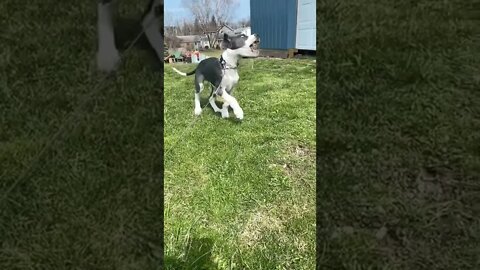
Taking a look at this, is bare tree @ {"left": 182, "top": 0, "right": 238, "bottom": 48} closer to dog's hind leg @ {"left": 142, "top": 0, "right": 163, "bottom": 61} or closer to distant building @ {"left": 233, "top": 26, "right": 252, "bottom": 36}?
distant building @ {"left": 233, "top": 26, "right": 252, "bottom": 36}

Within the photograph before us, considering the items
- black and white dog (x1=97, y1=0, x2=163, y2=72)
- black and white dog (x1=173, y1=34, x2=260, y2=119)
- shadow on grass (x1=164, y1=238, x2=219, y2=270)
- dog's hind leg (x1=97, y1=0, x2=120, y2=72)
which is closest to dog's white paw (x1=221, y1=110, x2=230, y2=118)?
black and white dog (x1=173, y1=34, x2=260, y2=119)

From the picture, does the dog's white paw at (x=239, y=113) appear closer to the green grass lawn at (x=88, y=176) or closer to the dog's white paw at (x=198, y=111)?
the dog's white paw at (x=198, y=111)

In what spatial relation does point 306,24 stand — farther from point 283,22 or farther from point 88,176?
point 88,176

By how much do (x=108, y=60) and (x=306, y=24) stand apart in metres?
1.86

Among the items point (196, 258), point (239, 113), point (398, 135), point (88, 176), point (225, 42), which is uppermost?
point (225, 42)

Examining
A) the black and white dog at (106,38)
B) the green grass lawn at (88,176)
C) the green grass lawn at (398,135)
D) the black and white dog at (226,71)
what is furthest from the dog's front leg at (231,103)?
the black and white dog at (106,38)

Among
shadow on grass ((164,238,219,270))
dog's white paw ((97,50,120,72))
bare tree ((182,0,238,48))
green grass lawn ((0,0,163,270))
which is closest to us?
bare tree ((182,0,238,48))

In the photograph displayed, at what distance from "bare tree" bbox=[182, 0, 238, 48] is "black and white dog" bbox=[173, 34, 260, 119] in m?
0.07

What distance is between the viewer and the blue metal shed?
161 centimetres

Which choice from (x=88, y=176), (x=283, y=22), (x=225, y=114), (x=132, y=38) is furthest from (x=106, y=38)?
(x=283, y=22)

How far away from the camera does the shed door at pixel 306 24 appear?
1.66m

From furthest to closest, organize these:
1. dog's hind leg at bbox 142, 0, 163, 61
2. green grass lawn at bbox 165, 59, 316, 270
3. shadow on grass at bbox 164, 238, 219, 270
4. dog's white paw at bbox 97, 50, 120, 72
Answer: dog's white paw at bbox 97, 50, 120, 72
shadow on grass at bbox 164, 238, 219, 270
green grass lawn at bbox 165, 59, 316, 270
dog's hind leg at bbox 142, 0, 163, 61

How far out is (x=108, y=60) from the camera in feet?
10.7

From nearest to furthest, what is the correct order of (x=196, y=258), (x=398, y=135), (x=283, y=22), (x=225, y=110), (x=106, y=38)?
(x=283, y=22) < (x=225, y=110) < (x=196, y=258) < (x=398, y=135) < (x=106, y=38)
